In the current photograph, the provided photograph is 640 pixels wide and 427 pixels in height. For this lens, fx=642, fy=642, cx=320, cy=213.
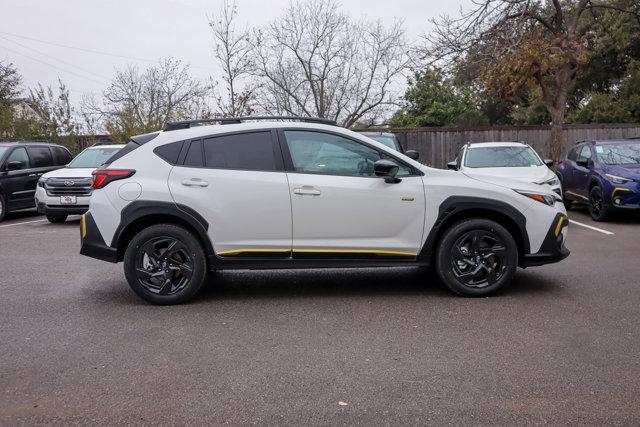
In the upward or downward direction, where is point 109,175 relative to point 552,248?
upward

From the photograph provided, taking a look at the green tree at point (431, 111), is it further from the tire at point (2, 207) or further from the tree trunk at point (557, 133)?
the tire at point (2, 207)

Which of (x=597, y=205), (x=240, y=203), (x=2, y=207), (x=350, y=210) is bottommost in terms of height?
(x=597, y=205)

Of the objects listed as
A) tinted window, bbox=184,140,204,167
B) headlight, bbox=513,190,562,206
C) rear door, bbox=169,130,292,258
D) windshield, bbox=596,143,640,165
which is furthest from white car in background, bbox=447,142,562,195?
tinted window, bbox=184,140,204,167

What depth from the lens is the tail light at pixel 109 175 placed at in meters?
6.25

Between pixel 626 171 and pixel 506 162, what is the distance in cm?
218

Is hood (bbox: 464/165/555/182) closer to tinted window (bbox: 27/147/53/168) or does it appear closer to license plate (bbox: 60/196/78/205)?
license plate (bbox: 60/196/78/205)

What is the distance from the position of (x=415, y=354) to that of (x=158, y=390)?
1835 mm

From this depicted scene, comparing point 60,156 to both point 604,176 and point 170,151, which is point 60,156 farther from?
point 604,176

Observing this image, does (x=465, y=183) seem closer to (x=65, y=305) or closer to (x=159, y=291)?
(x=159, y=291)

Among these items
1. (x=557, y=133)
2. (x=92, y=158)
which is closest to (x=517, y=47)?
(x=557, y=133)

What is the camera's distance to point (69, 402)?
12.8 feet

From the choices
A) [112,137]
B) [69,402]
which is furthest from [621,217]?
[112,137]

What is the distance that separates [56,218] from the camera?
1395 centimetres

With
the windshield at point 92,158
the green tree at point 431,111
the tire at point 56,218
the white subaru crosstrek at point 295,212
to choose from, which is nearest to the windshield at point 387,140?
the windshield at point 92,158
